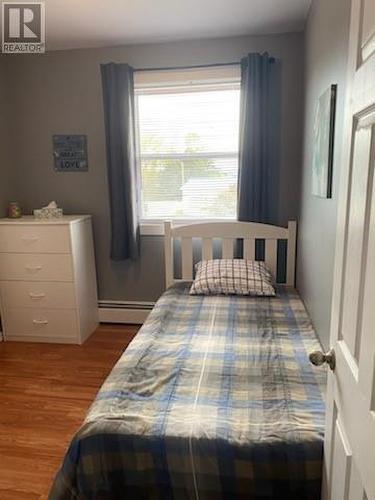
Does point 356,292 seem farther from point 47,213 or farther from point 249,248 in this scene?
point 47,213

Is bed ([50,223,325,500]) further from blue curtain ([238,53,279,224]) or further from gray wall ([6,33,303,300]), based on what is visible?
gray wall ([6,33,303,300])

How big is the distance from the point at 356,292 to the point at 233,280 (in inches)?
71.2

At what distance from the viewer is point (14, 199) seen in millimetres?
3344

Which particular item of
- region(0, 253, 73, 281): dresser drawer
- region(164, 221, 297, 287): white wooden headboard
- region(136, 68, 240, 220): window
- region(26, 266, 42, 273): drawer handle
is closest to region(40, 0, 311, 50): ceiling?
region(136, 68, 240, 220): window

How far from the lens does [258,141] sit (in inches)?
111

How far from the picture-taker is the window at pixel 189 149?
3.00m

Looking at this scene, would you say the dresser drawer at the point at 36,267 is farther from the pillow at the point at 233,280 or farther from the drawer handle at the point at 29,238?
the pillow at the point at 233,280

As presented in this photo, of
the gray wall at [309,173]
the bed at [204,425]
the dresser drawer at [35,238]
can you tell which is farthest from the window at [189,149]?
the bed at [204,425]

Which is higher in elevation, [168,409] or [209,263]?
[209,263]

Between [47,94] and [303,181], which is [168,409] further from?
[47,94]

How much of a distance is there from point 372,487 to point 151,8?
2672 millimetres

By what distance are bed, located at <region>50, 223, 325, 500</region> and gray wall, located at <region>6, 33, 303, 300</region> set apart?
1.53 m

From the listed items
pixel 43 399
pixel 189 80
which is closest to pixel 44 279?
pixel 43 399

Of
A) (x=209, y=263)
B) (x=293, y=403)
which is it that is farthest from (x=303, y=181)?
(x=293, y=403)
